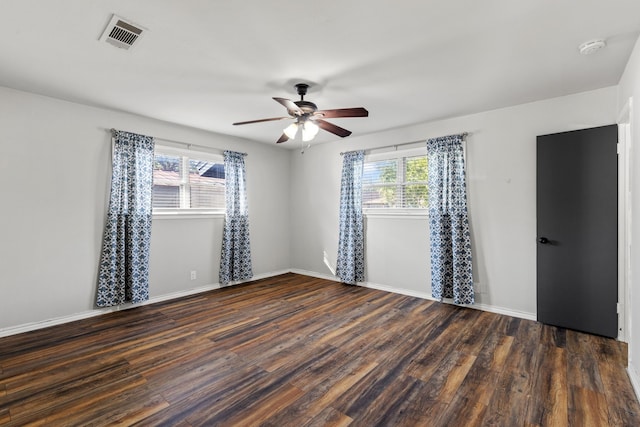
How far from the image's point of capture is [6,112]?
314 cm

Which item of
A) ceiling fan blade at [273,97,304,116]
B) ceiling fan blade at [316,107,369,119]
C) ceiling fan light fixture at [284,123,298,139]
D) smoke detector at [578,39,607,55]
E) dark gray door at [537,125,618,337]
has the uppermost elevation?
smoke detector at [578,39,607,55]

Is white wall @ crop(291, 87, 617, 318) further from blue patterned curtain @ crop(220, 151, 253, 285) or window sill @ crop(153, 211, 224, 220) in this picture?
window sill @ crop(153, 211, 224, 220)

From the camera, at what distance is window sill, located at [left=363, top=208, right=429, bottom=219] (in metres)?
4.47

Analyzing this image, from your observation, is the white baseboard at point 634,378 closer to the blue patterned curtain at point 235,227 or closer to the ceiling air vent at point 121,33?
the ceiling air vent at point 121,33

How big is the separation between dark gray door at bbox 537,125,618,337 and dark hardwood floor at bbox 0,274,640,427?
0.28 meters

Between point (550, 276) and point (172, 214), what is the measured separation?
5.01 metres

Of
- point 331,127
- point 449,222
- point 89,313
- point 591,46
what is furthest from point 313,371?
point 591,46

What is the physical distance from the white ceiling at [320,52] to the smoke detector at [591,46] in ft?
0.17

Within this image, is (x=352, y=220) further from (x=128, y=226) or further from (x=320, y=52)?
(x=128, y=226)

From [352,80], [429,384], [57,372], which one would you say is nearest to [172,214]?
[57,372]

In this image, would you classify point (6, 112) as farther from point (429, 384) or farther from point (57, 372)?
point (429, 384)

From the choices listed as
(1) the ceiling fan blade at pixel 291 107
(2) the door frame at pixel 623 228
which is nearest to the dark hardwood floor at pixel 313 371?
(2) the door frame at pixel 623 228

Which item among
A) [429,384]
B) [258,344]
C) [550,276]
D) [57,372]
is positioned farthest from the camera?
[550,276]

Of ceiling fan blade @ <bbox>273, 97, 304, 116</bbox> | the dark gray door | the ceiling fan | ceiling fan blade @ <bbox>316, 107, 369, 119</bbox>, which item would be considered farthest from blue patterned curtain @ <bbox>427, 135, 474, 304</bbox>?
ceiling fan blade @ <bbox>273, 97, 304, 116</bbox>
